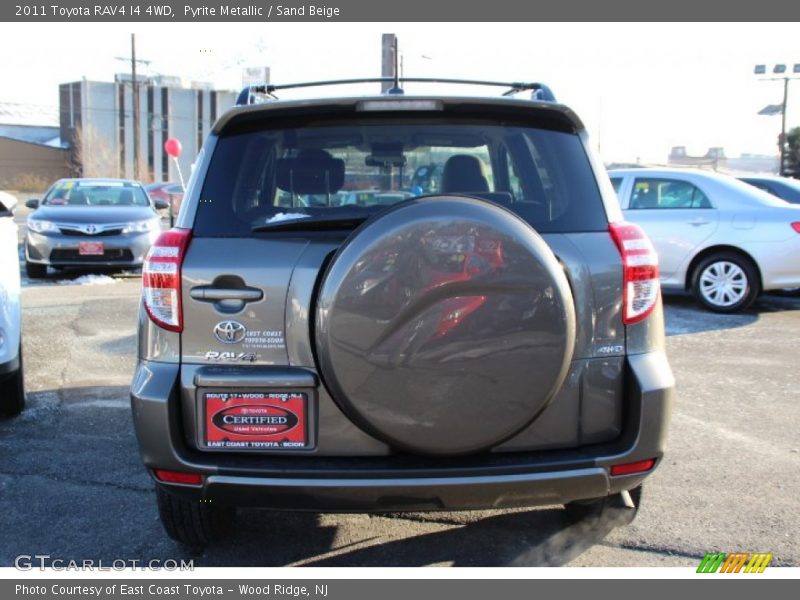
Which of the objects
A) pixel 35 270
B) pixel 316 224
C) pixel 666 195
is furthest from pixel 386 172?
pixel 35 270

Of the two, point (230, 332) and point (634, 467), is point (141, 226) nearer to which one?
point (230, 332)

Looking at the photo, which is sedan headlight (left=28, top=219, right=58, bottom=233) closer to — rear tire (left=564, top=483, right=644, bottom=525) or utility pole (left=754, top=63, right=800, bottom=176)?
rear tire (left=564, top=483, right=644, bottom=525)

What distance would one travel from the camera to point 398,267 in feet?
7.80

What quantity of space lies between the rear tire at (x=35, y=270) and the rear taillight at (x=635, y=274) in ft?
33.1

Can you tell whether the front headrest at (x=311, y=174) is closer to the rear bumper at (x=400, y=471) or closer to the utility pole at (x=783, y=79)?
the rear bumper at (x=400, y=471)

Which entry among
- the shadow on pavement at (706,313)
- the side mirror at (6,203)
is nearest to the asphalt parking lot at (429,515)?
the side mirror at (6,203)

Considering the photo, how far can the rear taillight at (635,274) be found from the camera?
2.66m

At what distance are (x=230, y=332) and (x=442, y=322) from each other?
2.39ft

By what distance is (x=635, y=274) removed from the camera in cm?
268

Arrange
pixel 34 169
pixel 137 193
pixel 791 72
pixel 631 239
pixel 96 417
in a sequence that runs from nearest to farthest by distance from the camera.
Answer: pixel 631 239, pixel 96 417, pixel 137 193, pixel 791 72, pixel 34 169

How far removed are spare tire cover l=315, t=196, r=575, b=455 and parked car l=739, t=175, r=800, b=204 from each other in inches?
358

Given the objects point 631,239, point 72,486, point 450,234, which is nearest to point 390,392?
point 450,234

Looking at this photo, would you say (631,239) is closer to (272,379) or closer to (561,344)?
(561,344)

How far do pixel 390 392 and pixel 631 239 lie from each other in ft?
3.44
